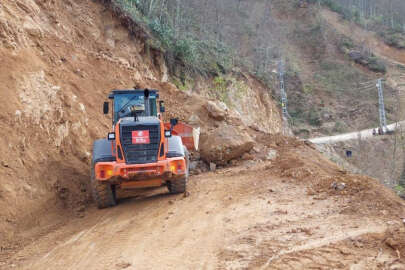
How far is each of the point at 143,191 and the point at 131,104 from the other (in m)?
2.26

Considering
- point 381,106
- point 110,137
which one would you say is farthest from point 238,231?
point 381,106

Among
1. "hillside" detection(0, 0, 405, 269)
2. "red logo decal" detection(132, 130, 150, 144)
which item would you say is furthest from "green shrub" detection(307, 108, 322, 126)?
"red logo decal" detection(132, 130, 150, 144)

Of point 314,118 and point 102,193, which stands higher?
point 314,118

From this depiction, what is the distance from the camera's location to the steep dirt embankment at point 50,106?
768 cm

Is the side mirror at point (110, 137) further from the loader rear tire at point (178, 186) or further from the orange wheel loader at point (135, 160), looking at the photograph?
the loader rear tire at point (178, 186)

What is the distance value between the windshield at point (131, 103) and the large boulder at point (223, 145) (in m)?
2.84

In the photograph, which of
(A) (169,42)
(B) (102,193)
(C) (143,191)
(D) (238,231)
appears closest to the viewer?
(D) (238,231)

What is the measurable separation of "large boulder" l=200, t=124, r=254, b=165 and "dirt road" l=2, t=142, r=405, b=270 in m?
2.55

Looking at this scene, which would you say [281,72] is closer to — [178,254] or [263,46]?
[263,46]

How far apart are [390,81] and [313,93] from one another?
10.5 metres

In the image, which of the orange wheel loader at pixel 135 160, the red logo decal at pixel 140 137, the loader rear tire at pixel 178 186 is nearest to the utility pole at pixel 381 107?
the loader rear tire at pixel 178 186

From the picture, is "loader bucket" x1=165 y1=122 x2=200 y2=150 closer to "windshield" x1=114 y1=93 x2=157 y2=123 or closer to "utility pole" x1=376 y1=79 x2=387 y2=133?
"windshield" x1=114 y1=93 x2=157 y2=123

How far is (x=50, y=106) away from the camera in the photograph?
982cm

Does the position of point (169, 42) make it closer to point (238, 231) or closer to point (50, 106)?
point (50, 106)
